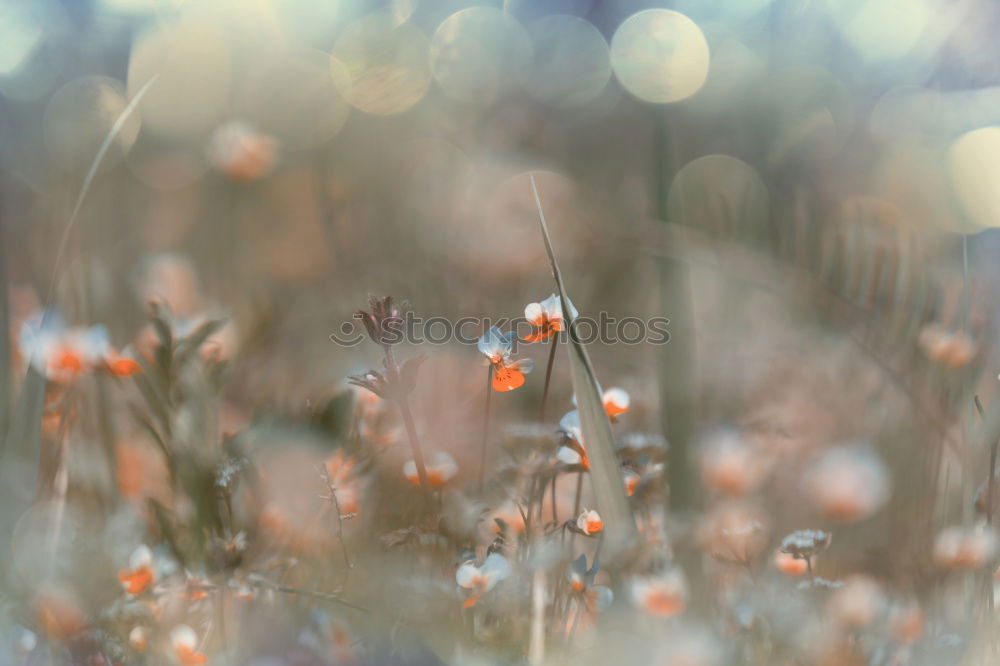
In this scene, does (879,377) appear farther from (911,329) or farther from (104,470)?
(104,470)

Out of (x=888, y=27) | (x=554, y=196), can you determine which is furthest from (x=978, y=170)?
(x=554, y=196)

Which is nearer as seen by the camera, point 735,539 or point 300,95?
point 735,539

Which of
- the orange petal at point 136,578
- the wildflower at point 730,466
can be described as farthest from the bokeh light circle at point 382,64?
the orange petal at point 136,578

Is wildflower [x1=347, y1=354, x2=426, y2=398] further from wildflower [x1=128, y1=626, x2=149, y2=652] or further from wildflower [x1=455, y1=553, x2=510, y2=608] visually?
wildflower [x1=128, y1=626, x2=149, y2=652]

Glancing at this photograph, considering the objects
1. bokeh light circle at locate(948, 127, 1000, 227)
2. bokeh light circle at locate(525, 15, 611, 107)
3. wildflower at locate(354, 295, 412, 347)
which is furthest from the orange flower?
bokeh light circle at locate(525, 15, 611, 107)

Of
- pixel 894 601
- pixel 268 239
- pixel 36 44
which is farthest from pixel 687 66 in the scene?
pixel 36 44

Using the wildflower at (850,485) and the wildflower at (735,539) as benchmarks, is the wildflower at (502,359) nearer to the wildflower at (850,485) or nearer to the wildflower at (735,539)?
the wildflower at (735,539)

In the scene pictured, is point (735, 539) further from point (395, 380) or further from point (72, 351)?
point (72, 351)
